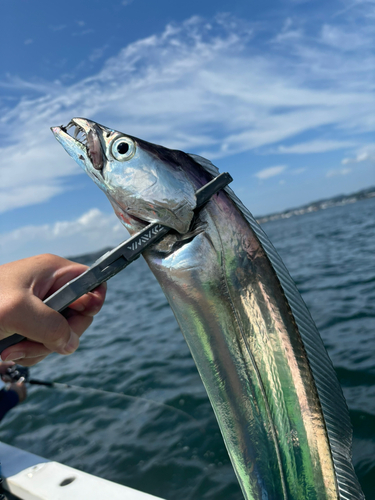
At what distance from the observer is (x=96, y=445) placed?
3.62 meters

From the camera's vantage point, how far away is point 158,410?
4008mm

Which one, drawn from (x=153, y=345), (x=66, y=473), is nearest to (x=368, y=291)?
(x=153, y=345)

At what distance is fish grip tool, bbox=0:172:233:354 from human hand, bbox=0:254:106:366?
0.06 meters

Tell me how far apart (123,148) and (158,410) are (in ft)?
11.9

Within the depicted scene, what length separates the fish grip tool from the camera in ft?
3.66

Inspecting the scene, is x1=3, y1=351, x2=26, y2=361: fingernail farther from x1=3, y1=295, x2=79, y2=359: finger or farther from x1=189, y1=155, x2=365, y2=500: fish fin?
x1=189, y1=155, x2=365, y2=500: fish fin

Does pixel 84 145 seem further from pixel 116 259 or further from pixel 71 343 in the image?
pixel 71 343

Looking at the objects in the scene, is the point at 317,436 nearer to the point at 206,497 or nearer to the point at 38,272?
the point at 38,272

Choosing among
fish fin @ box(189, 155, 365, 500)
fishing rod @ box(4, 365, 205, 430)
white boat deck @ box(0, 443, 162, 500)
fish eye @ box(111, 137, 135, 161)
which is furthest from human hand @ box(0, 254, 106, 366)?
fishing rod @ box(4, 365, 205, 430)

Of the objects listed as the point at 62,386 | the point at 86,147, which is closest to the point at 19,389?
the point at 62,386

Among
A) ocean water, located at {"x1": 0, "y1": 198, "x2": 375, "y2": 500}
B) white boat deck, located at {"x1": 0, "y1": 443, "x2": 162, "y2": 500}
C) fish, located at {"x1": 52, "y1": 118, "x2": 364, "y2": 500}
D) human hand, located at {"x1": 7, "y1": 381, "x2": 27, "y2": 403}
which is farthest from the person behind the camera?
human hand, located at {"x1": 7, "y1": 381, "x2": 27, "y2": 403}

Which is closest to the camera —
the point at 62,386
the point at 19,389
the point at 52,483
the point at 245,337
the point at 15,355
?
the point at 245,337

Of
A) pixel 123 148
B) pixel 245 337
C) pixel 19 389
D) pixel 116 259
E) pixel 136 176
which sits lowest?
pixel 19 389

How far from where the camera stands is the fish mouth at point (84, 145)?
1151 millimetres
